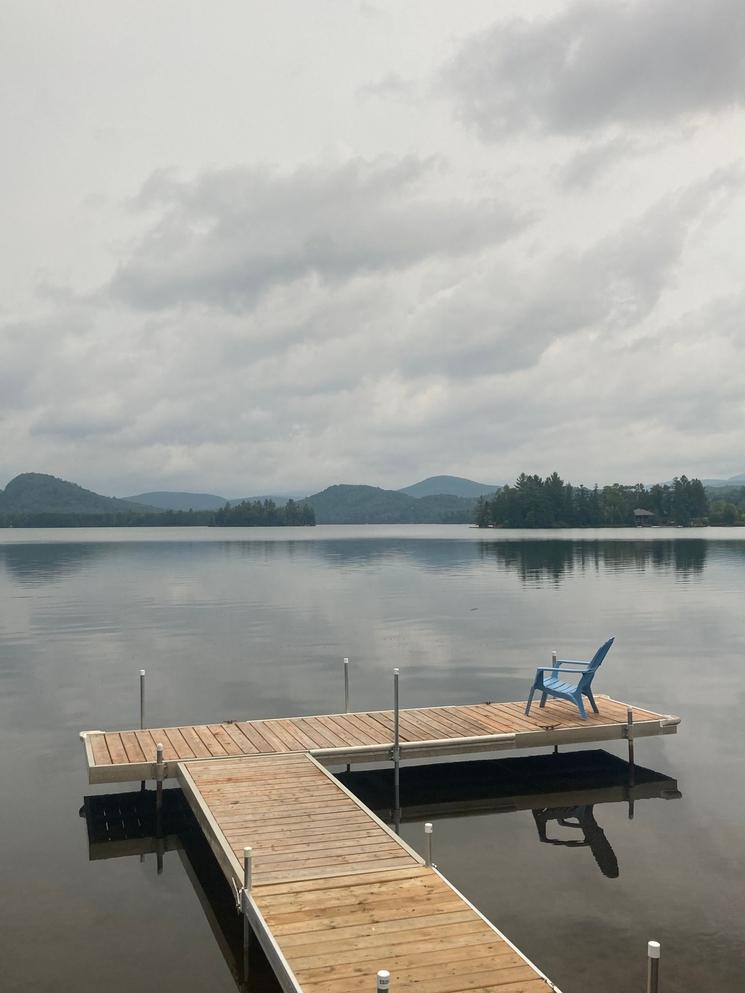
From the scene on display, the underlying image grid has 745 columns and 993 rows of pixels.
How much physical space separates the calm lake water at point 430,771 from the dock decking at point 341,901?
1.12 meters

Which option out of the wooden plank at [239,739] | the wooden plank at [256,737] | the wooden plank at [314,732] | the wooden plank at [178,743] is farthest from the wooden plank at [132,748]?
the wooden plank at [314,732]

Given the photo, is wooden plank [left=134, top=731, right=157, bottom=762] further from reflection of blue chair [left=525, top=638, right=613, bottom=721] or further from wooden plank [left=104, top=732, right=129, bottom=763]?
reflection of blue chair [left=525, top=638, right=613, bottom=721]

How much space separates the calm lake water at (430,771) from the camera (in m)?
10.1

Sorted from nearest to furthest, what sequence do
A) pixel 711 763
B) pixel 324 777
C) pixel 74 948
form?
pixel 74 948
pixel 324 777
pixel 711 763

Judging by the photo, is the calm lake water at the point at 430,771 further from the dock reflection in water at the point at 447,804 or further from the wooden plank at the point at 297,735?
the wooden plank at the point at 297,735

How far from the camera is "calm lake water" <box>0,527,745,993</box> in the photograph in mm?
10062

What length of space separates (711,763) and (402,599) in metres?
32.8

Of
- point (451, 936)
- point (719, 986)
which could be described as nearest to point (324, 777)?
point (451, 936)

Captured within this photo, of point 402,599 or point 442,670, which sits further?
point 402,599

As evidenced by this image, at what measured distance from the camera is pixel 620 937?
10.1m

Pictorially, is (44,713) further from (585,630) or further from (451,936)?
(585,630)

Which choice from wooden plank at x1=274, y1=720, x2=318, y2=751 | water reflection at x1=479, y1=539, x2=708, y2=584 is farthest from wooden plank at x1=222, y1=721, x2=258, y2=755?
water reflection at x1=479, y1=539, x2=708, y2=584

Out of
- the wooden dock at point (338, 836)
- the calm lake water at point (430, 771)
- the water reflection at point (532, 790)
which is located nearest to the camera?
the wooden dock at point (338, 836)

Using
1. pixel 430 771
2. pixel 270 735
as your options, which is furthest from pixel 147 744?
pixel 430 771
